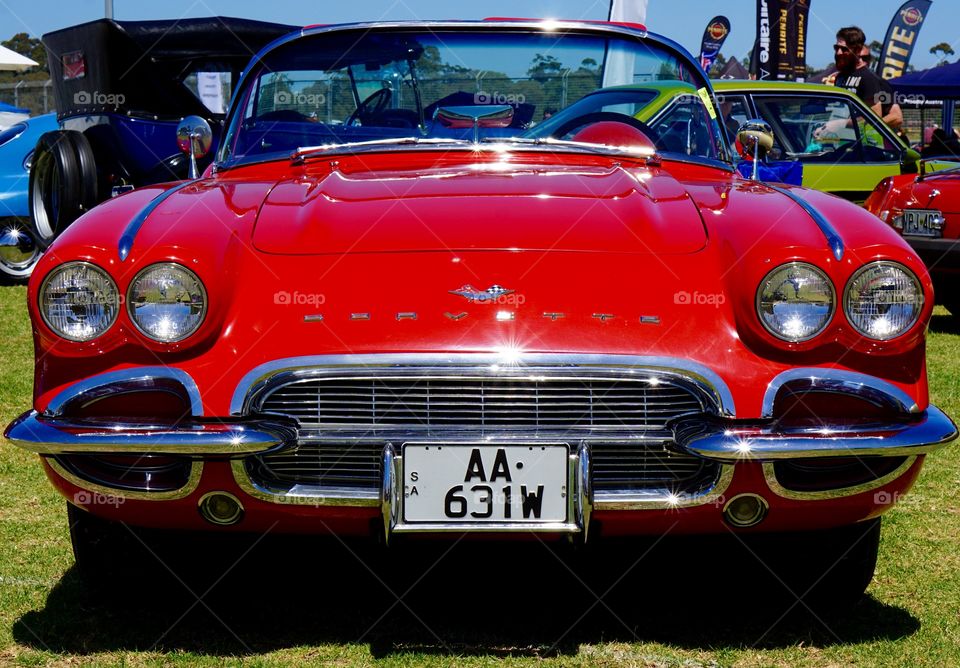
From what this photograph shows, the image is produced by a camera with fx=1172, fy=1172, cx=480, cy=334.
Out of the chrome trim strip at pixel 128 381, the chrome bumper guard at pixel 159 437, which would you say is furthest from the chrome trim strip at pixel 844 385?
the chrome trim strip at pixel 128 381

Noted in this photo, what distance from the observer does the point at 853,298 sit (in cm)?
265

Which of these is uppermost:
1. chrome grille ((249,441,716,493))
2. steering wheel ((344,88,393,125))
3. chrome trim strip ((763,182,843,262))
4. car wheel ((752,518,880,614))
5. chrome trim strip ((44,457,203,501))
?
steering wheel ((344,88,393,125))

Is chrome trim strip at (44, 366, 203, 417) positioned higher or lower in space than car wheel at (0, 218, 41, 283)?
higher

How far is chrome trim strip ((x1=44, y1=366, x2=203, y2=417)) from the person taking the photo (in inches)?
101

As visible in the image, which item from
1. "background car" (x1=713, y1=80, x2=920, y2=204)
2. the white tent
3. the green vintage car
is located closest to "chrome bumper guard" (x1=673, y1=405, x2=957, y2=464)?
the green vintage car

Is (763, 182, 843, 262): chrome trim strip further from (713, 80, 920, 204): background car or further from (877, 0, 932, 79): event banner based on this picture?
(877, 0, 932, 79): event banner

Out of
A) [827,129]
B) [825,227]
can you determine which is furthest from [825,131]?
[825,227]

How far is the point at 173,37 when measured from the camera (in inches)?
389

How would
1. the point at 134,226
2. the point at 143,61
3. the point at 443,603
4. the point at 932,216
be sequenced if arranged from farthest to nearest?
the point at 143,61
the point at 932,216
the point at 443,603
the point at 134,226

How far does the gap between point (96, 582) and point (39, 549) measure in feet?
1.85

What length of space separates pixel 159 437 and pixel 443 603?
2.99 feet

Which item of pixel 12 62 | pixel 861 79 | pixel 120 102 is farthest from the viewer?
pixel 12 62

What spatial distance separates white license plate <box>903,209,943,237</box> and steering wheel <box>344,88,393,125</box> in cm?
449

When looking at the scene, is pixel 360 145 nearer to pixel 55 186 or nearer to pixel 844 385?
pixel 844 385
